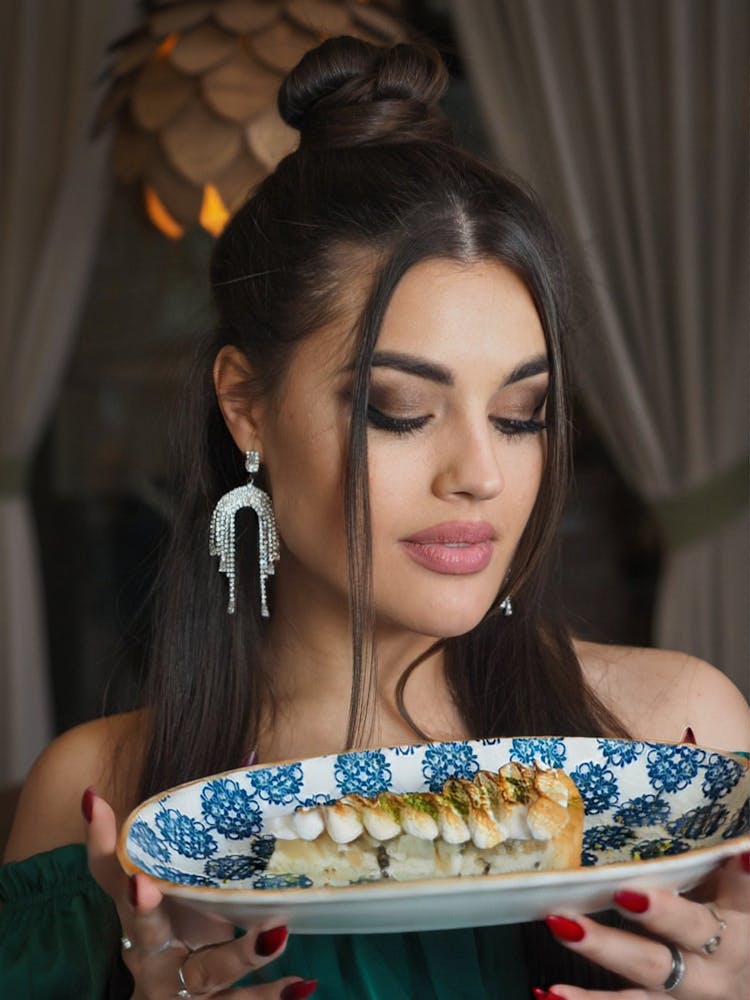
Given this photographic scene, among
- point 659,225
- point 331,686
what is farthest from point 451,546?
point 659,225

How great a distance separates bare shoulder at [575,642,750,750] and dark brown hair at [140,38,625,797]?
0.18 ft

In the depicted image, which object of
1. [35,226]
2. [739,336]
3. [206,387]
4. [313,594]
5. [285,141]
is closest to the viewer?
[313,594]

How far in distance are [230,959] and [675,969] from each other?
1.08 feet

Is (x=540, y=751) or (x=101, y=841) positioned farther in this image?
(x=540, y=751)

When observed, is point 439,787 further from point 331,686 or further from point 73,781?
point 73,781

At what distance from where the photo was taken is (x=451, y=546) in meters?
1.33

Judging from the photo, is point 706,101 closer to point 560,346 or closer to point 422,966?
point 560,346

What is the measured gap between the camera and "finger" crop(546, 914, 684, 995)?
92cm

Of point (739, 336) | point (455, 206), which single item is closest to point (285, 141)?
point (739, 336)

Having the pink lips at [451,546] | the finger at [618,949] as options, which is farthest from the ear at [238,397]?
the finger at [618,949]

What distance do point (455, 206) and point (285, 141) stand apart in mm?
1339

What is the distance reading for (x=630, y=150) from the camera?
297 cm

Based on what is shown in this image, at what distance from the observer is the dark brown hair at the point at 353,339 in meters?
1.41

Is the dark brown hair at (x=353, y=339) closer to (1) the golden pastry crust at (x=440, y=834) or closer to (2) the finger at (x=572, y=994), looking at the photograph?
(1) the golden pastry crust at (x=440, y=834)
